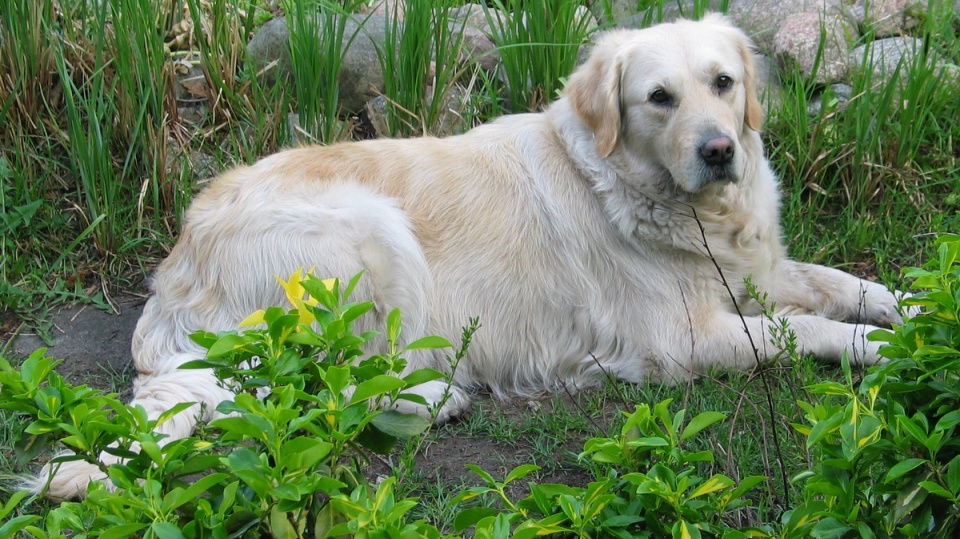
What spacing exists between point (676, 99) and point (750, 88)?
0.41 m

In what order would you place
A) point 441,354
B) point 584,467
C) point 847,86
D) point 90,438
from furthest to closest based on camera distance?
point 847,86 < point 441,354 < point 584,467 < point 90,438

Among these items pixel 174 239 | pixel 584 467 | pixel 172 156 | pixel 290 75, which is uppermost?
pixel 290 75

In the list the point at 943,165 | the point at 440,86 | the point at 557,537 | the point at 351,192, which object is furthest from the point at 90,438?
the point at 943,165

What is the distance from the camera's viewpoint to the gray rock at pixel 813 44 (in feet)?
16.1

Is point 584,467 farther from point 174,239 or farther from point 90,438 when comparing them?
point 174,239

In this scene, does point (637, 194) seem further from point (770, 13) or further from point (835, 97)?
point (770, 13)

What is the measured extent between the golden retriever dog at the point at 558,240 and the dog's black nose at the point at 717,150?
0.09 feet

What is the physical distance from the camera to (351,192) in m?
3.63

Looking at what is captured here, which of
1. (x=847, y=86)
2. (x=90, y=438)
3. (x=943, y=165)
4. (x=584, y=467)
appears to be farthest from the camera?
(x=847, y=86)

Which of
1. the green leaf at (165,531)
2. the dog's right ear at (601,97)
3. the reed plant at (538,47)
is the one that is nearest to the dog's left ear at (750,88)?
the dog's right ear at (601,97)

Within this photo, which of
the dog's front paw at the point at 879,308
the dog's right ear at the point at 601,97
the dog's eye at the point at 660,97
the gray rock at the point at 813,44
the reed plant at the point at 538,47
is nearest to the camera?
the dog's eye at the point at 660,97

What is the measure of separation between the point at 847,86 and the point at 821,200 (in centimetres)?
78

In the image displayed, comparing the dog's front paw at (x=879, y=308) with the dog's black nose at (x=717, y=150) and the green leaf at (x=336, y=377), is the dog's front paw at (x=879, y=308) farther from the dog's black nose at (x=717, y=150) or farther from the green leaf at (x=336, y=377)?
the green leaf at (x=336, y=377)

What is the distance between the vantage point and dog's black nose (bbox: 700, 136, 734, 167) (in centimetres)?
325
